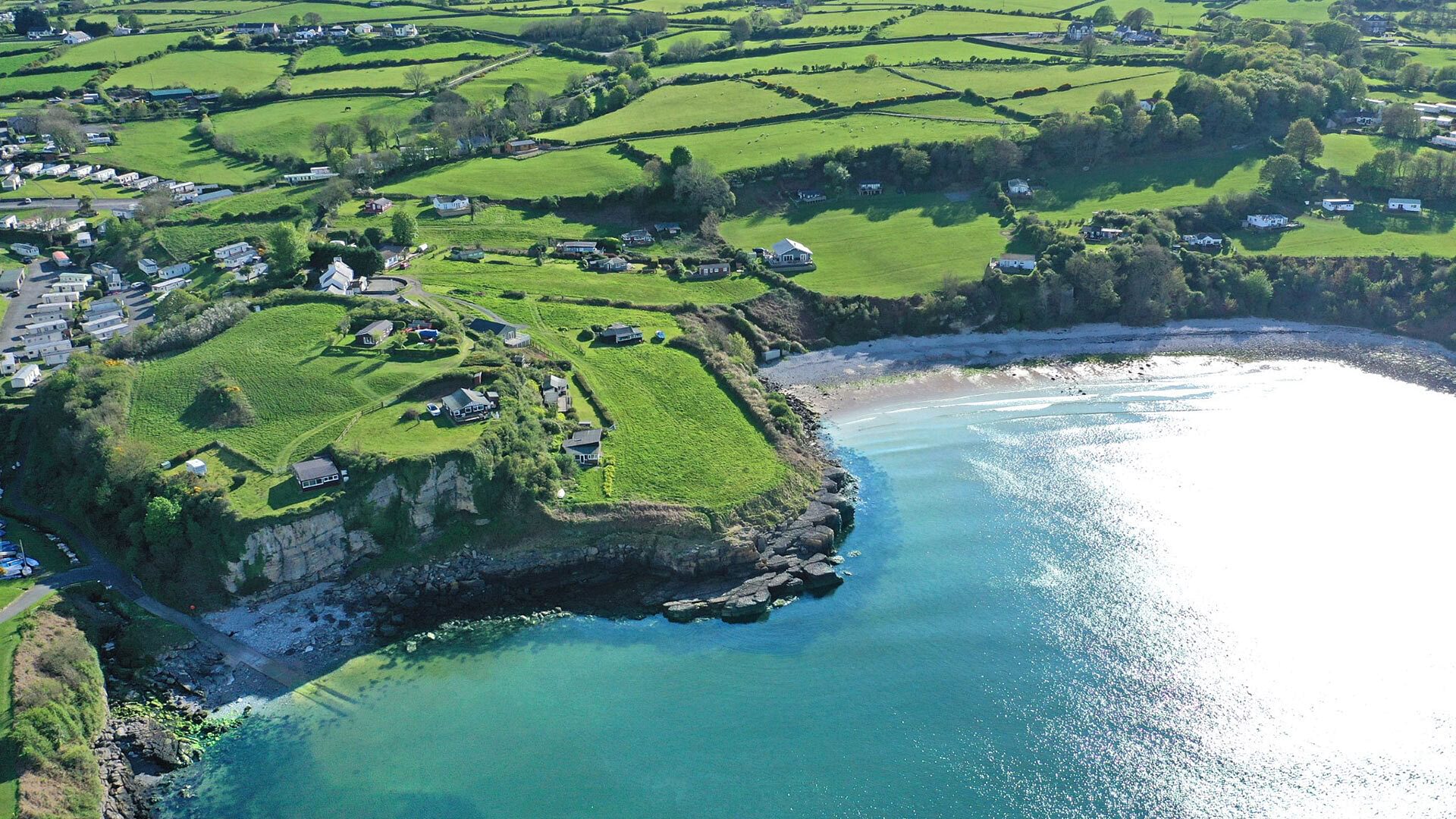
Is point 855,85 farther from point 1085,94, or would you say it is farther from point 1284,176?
point 1284,176

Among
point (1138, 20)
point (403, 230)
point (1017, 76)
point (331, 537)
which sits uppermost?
point (1138, 20)

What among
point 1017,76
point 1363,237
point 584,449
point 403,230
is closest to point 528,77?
point 403,230

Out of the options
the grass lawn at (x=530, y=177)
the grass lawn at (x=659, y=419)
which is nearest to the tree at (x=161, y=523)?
the grass lawn at (x=659, y=419)

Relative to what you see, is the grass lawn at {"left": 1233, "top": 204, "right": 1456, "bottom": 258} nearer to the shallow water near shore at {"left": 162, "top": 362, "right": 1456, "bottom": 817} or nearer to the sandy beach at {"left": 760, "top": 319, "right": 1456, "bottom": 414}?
the sandy beach at {"left": 760, "top": 319, "right": 1456, "bottom": 414}

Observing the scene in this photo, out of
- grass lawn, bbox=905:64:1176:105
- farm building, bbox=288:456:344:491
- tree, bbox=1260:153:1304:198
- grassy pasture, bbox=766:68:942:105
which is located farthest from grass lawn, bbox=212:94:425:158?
tree, bbox=1260:153:1304:198

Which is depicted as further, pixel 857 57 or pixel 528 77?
pixel 857 57

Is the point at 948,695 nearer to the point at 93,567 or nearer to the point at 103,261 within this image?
the point at 93,567

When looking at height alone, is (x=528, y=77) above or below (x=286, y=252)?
above
